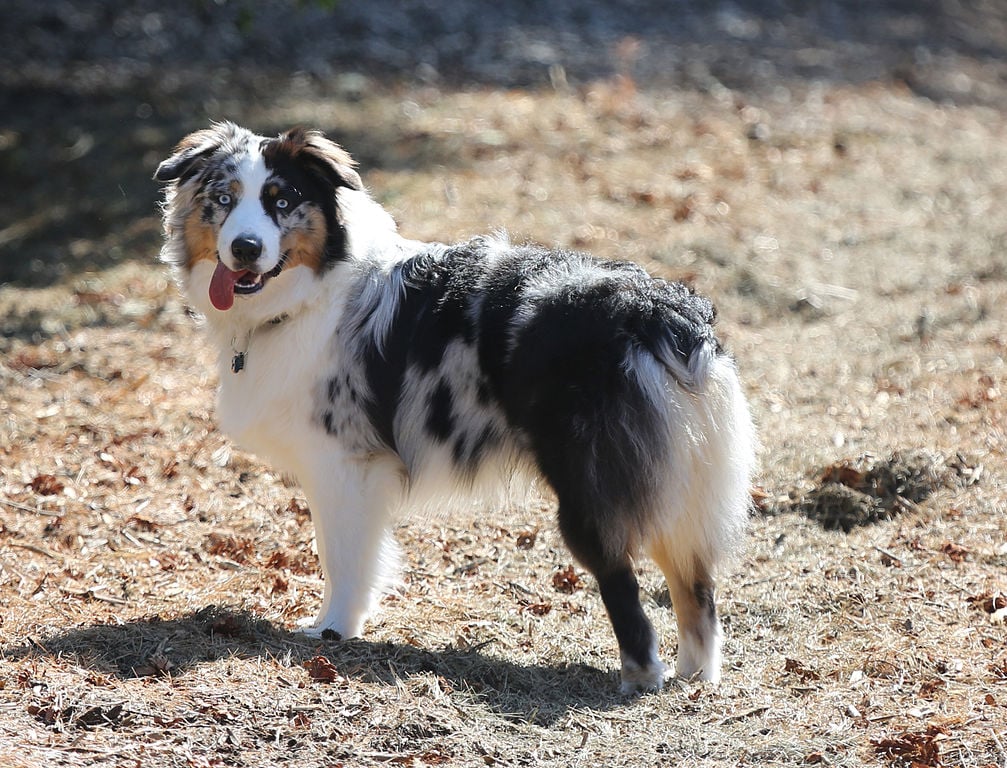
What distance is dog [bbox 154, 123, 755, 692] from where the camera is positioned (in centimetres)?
459

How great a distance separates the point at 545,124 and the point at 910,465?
306 inches

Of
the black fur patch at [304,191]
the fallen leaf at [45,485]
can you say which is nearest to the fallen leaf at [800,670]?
the black fur patch at [304,191]

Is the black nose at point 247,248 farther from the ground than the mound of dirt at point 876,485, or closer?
farther from the ground

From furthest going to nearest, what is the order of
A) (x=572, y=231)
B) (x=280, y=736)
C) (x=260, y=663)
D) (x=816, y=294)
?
(x=572, y=231) < (x=816, y=294) < (x=260, y=663) < (x=280, y=736)

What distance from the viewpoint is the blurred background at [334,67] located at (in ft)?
38.1

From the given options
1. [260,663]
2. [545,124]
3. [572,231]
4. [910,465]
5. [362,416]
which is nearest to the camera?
[260,663]

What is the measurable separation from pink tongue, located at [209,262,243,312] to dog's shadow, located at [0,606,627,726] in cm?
133

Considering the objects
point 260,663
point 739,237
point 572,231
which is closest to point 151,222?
point 572,231

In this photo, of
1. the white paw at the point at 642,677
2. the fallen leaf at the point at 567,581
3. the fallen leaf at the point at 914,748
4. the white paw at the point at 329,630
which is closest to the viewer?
the fallen leaf at the point at 914,748

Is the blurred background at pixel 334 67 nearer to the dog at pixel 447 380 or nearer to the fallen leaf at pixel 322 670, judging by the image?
the dog at pixel 447 380

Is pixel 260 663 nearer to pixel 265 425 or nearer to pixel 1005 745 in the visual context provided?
pixel 265 425

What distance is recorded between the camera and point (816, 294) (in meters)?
10.0

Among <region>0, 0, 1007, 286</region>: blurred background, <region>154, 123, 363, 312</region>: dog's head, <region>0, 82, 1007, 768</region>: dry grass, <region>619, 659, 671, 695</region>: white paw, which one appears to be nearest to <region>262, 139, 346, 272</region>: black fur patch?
<region>154, 123, 363, 312</region>: dog's head

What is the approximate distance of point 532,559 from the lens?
242 inches
